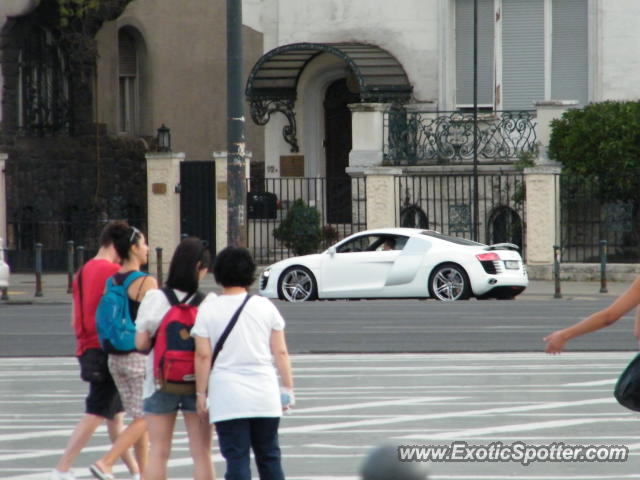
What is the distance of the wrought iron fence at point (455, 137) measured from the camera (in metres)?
31.1

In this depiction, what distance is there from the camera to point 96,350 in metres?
8.77

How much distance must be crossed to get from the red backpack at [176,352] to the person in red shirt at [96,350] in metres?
1.14

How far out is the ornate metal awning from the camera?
32.0m

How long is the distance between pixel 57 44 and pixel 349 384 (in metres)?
22.9

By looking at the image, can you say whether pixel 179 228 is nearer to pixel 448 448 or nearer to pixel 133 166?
pixel 133 166

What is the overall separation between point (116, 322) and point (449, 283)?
1556 cm

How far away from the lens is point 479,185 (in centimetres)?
3080

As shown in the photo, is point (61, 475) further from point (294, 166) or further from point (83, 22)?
A: point (83, 22)

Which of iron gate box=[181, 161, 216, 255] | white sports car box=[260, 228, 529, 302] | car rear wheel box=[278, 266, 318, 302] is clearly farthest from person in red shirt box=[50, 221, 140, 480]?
iron gate box=[181, 161, 216, 255]

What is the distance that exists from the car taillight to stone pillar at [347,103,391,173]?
7.73 metres

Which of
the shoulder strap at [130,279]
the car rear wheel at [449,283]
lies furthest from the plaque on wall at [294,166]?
the shoulder strap at [130,279]

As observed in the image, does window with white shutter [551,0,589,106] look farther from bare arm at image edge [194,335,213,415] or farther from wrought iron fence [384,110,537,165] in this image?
bare arm at image edge [194,335,213,415]

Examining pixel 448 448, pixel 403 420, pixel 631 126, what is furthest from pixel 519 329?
pixel 631 126

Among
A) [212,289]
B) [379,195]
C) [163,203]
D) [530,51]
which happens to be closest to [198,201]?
[163,203]
